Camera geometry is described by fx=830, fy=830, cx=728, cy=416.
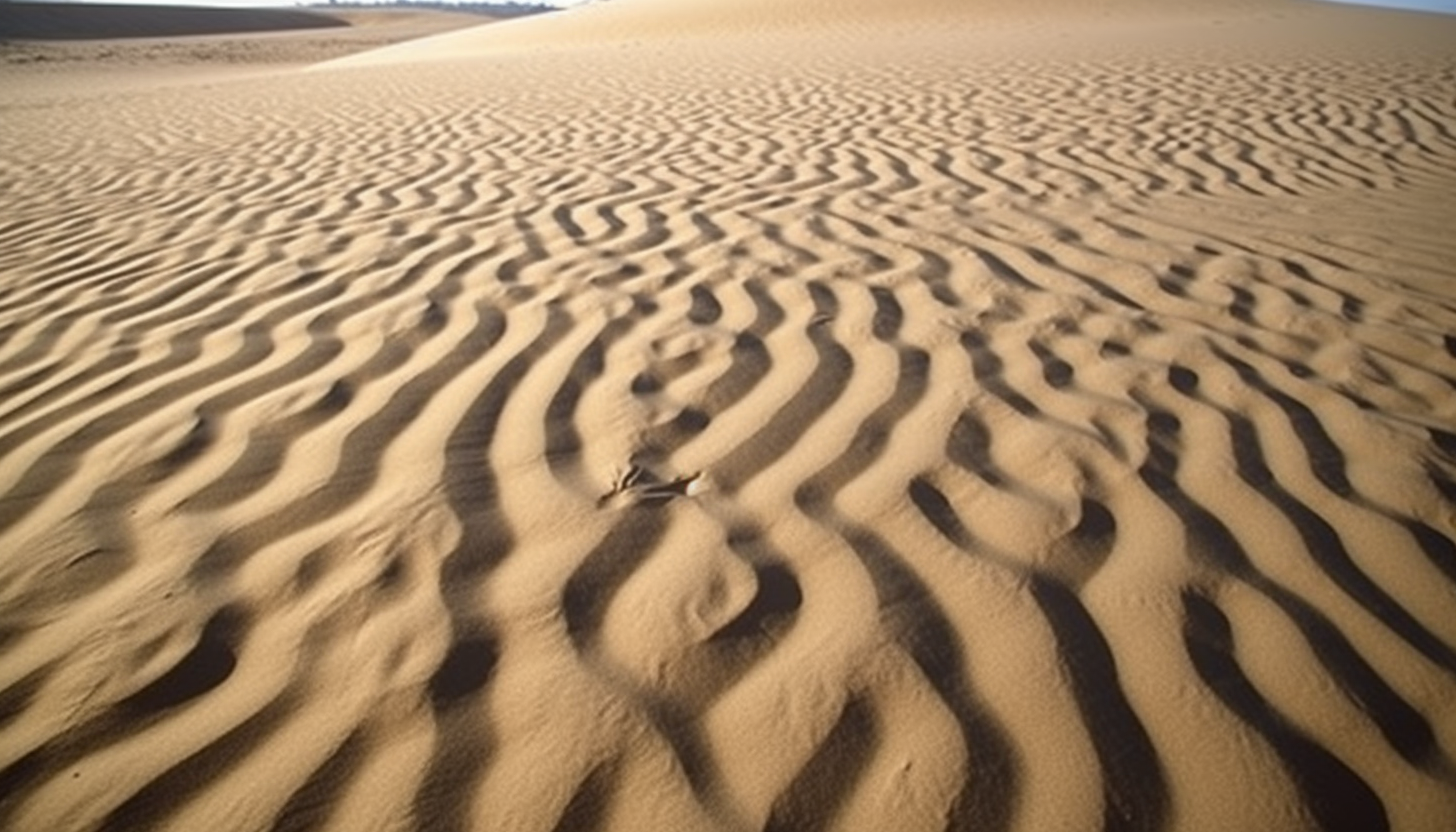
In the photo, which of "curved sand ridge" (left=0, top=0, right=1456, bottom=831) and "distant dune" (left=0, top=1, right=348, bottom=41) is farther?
"distant dune" (left=0, top=1, right=348, bottom=41)

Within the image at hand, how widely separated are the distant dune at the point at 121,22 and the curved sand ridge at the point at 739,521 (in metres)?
36.5

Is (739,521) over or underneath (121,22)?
over

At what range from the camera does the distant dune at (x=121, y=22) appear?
30625 mm

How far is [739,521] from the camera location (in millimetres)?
1787

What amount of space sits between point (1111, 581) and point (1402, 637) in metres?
0.49

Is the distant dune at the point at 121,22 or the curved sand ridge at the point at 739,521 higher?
the curved sand ridge at the point at 739,521

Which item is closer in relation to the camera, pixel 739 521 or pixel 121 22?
pixel 739 521

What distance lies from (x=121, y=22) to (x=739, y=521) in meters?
45.1

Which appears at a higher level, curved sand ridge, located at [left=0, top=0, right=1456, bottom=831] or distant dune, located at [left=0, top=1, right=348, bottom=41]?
curved sand ridge, located at [left=0, top=0, right=1456, bottom=831]

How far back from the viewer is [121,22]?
3497 cm

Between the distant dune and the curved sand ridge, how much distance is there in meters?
36.5

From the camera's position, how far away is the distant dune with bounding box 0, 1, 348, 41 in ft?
100

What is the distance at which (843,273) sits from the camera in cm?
322

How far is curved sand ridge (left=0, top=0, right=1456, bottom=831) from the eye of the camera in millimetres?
1293
